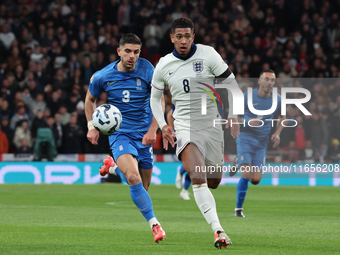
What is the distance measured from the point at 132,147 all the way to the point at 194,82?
129 centimetres

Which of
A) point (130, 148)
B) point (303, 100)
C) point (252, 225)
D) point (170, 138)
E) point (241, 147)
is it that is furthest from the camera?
point (303, 100)

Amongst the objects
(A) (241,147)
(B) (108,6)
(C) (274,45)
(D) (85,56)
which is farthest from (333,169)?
(B) (108,6)

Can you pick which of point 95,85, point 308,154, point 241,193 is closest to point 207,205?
point 95,85

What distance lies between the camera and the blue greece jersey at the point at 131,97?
749 cm

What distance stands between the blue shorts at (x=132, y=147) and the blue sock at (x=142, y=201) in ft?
1.78

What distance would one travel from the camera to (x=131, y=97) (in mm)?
7570

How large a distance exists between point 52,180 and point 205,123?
453 inches

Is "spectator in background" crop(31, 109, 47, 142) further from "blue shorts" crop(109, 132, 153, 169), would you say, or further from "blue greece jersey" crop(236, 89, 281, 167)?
"blue shorts" crop(109, 132, 153, 169)

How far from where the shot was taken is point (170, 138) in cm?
627

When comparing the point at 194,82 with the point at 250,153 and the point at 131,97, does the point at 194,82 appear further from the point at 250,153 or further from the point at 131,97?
the point at 250,153

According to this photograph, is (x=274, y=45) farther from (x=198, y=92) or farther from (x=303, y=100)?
(x=198, y=92)

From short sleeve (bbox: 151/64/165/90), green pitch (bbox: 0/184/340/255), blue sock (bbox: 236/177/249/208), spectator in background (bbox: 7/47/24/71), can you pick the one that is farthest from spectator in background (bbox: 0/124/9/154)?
short sleeve (bbox: 151/64/165/90)

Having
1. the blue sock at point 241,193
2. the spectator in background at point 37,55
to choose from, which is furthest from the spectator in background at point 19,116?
the blue sock at point 241,193

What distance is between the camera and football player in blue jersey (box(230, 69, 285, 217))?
994 cm
